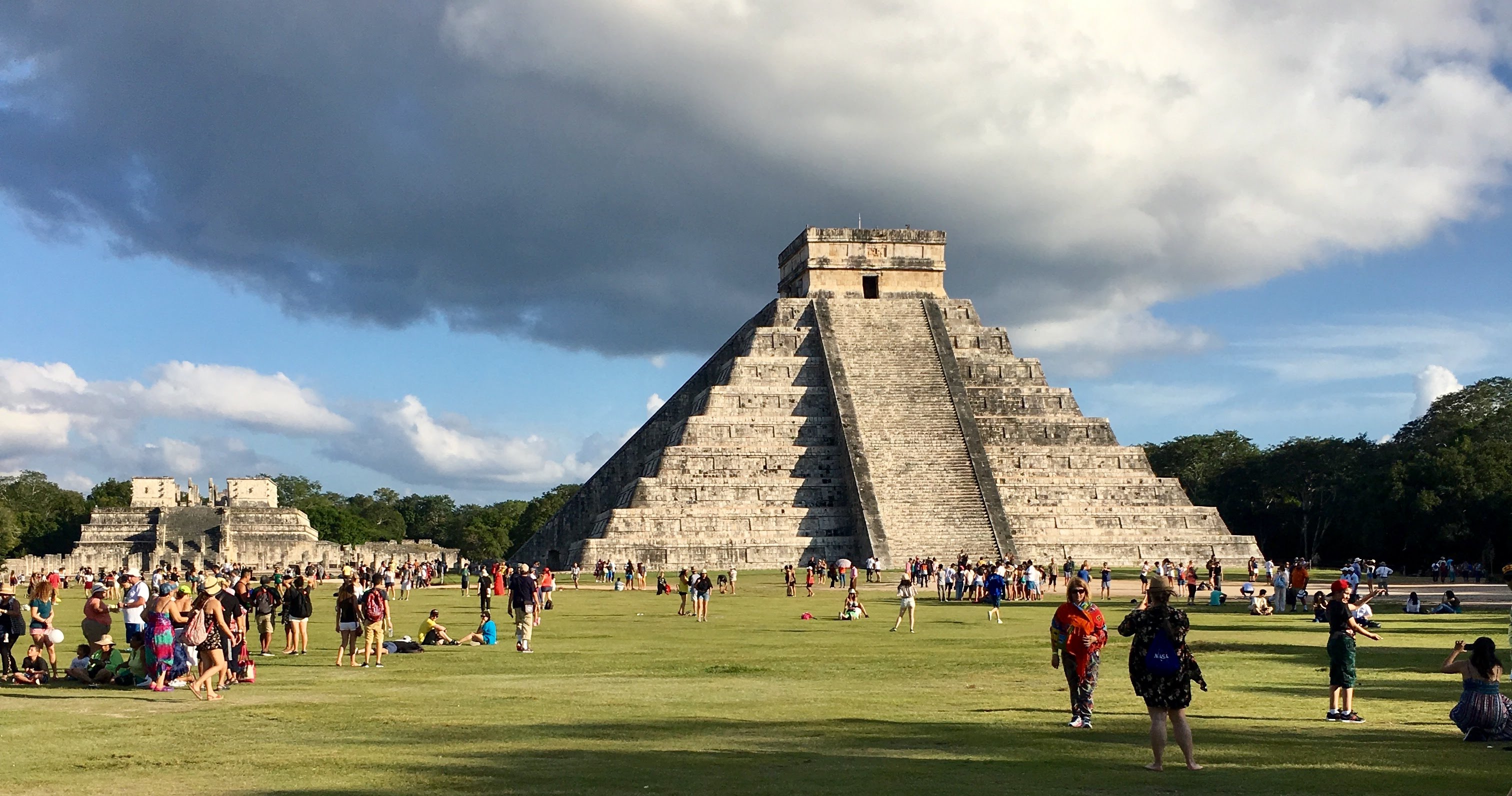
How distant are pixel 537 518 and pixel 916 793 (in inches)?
3386

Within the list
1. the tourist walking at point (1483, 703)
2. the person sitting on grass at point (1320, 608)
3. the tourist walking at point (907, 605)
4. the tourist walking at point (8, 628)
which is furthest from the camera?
the tourist walking at point (907, 605)

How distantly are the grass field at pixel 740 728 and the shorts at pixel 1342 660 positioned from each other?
0.34 m

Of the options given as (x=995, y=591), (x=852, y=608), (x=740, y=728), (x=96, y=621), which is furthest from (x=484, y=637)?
(x=740, y=728)

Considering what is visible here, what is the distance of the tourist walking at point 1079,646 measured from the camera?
1035 cm

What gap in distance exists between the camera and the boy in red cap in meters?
10.8

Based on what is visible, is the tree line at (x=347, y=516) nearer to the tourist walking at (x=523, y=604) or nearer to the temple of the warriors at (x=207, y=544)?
the temple of the warriors at (x=207, y=544)

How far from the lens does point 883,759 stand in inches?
358

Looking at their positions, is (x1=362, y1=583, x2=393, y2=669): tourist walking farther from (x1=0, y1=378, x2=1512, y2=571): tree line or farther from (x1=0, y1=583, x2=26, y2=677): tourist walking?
(x1=0, y1=378, x2=1512, y2=571): tree line

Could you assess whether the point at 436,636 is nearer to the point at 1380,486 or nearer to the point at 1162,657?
the point at 1162,657

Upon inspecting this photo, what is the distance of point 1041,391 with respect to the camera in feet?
165

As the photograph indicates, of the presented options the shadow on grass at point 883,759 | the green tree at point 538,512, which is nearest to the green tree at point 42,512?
the green tree at point 538,512

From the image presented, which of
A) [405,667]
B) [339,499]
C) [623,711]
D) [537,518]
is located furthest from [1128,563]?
[339,499]

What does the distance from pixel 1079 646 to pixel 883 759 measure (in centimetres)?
204

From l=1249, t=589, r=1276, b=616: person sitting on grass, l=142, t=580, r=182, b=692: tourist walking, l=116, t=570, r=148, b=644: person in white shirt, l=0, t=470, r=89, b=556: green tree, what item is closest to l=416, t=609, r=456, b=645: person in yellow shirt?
l=116, t=570, r=148, b=644: person in white shirt
